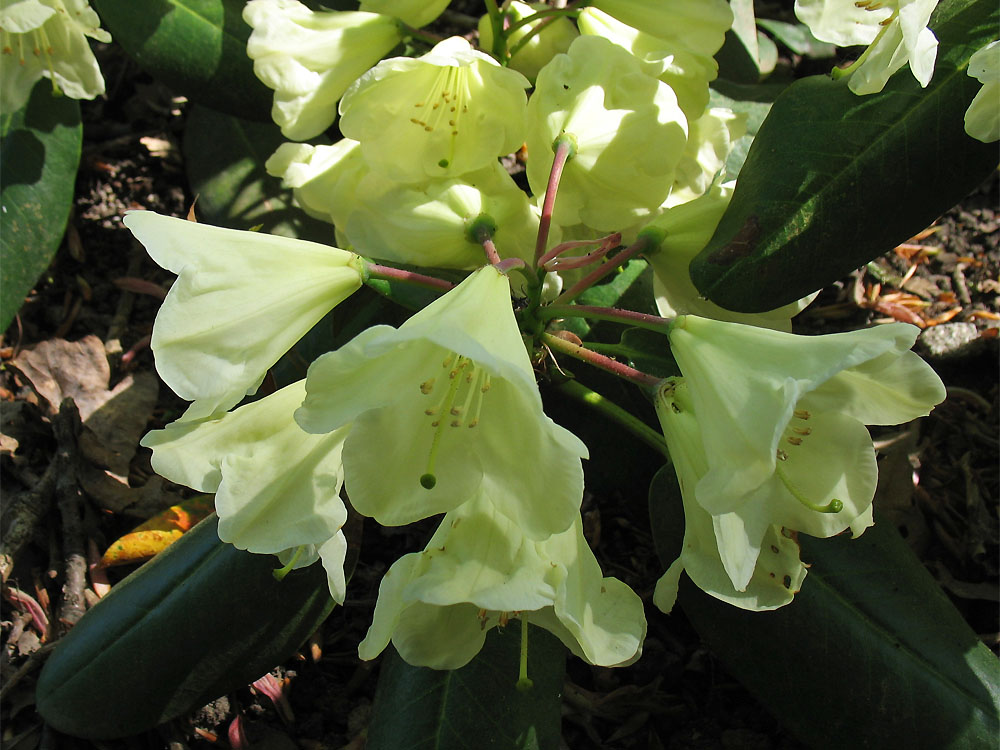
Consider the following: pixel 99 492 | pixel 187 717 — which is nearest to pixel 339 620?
pixel 187 717

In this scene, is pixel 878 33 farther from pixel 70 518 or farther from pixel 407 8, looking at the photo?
pixel 70 518

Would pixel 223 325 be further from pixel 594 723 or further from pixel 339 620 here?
pixel 594 723

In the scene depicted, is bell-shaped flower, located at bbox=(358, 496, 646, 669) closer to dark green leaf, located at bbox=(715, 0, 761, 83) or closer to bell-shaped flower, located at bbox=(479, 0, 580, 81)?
bell-shaped flower, located at bbox=(479, 0, 580, 81)

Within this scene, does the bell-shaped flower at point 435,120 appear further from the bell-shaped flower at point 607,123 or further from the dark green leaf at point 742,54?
the dark green leaf at point 742,54

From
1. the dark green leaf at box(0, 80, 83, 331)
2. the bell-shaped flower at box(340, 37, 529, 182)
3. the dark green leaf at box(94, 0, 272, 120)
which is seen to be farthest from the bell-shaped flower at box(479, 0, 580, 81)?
the dark green leaf at box(0, 80, 83, 331)

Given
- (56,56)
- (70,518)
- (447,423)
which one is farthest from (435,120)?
(70,518)

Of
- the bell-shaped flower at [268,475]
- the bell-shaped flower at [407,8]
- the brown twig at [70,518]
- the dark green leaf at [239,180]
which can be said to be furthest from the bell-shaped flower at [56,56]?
the bell-shaped flower at [268,475]
